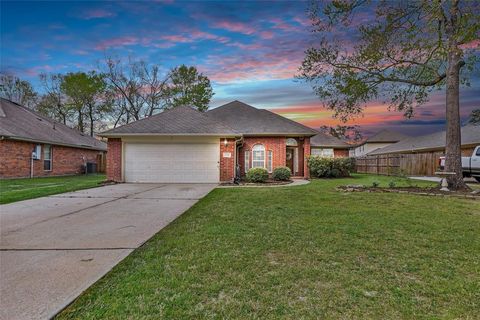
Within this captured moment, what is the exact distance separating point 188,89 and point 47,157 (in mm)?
19506

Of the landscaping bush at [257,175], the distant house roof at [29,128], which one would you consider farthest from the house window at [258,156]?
the distant house roof at [29,128]

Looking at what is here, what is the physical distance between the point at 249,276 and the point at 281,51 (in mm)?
12579

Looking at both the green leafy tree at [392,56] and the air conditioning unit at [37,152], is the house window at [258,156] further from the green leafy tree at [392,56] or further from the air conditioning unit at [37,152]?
the air conditioning unit at [37,152]

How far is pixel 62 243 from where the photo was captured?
4.04 metres

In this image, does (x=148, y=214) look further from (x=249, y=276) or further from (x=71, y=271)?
(x=249, y=276)

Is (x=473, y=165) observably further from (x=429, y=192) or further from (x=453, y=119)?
(x=429, y=192)

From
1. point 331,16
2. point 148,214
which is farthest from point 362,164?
point 148,214

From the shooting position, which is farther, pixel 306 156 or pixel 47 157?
pixel 47 157

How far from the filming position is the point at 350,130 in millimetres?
54656

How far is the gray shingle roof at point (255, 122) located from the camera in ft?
55.5

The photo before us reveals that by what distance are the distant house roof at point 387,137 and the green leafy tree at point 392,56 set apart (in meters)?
33.3

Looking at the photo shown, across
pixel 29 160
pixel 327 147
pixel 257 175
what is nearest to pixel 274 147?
pixel 257 175

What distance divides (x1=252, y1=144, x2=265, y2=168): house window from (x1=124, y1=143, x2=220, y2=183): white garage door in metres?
3.70

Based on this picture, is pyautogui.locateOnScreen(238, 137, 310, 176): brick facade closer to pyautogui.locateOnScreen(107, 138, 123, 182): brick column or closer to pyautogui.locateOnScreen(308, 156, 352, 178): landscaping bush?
pyautogui.locateOnScreen(308, 156, 352, 178): landscaping bush
